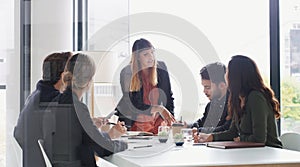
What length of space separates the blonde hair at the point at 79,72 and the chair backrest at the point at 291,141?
133 cm

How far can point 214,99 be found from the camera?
12.1ft

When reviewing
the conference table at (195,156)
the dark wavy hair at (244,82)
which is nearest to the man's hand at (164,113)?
the dark wavy hair at (244,82)

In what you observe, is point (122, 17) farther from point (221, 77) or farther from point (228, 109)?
point (228, 109)

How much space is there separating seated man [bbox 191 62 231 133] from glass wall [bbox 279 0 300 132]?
119 centimetres

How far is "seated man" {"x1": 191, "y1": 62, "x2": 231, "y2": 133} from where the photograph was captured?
3570mm

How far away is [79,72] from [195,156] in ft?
3.35

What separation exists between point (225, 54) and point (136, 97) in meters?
1.40

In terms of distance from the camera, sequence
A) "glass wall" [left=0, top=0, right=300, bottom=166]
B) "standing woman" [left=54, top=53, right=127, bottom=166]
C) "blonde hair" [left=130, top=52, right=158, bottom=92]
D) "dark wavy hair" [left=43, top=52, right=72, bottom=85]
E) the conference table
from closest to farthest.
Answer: the conference table < "standing woman" [left=54, top=53, right=127, bottom=166] < "dark wavy hair" [left=43, top=52, right=72, bottom=85] < "blonde hair" [left=130, top=52, right=158, bottom=92] < "glass wall" [left=0, top=0, right=300, bottom=166]

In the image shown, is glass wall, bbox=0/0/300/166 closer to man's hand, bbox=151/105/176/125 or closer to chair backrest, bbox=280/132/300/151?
man's hand, bbox=151/105/176/125

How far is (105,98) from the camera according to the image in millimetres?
5039

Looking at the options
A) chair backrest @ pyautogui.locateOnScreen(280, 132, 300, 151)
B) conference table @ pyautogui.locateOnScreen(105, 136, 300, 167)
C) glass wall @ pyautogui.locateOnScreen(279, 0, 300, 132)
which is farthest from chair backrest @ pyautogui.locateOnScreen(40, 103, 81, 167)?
glass wall @ pyautogui.locateOnScreen(279, 0, 300, 132)

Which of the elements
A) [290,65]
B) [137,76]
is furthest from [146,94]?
[290,65]

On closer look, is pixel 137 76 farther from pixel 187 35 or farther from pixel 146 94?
pixel 187 35

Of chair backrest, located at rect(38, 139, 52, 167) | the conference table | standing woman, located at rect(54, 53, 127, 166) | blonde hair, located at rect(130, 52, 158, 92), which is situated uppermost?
blonde hair, located at rect(130, 52, 158, 92)
